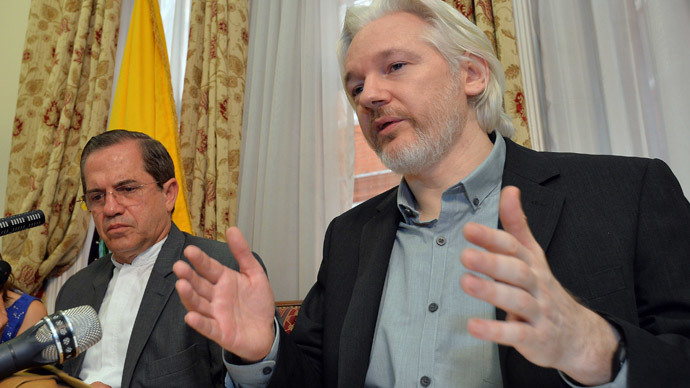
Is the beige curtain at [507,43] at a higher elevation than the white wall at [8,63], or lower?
lower

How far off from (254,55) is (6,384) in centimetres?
261

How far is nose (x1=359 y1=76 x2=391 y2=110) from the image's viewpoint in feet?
4.67

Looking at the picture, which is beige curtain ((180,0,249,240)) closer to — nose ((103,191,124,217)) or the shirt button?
nose ((103,191,124,217))

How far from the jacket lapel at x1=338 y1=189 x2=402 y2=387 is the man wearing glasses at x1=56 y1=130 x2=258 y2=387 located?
0.54 metres

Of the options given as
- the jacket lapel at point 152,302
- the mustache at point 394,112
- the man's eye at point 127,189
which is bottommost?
the jacket lapel at point 152,302

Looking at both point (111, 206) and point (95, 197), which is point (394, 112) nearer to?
point (111, 206)

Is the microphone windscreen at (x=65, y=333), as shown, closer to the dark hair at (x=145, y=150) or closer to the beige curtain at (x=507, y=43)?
the dark hair at (x=145, y=150)

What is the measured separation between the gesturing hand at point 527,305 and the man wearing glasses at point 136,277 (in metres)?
1.14

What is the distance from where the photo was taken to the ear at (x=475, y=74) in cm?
154

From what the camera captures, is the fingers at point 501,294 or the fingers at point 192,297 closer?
the fingers at point 501,294

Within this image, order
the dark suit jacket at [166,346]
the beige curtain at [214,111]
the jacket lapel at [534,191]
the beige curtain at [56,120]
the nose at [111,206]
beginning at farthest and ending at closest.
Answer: the beige curtain at [56,120] → the beige curtain at [214,111] → the nose at [111,206] → the dark suit jacket at [166,346] → the jacket lapel at [534,191]

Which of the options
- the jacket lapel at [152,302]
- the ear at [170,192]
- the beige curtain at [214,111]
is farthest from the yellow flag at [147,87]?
the jacket lapel at [152,302]

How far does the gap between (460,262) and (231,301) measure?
52cm

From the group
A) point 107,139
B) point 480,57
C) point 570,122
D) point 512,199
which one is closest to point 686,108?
point 570,122
